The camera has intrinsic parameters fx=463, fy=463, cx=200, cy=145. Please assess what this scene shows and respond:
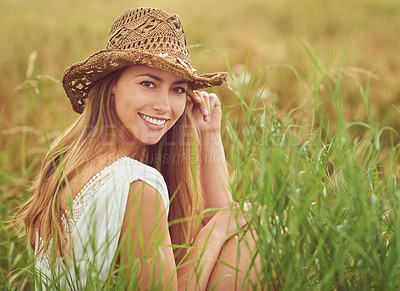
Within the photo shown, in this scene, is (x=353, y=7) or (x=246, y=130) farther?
(x=353, y=7)

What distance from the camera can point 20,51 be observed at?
5.22 m

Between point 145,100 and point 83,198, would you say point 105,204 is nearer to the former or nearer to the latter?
A: point 83,198

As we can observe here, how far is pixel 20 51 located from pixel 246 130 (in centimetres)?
442

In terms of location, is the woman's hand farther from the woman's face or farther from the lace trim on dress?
the lace trim on dress

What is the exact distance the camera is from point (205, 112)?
7.50ft

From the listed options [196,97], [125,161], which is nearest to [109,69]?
[125,161]

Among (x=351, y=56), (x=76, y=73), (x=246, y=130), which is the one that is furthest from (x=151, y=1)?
(x=246, y=130)

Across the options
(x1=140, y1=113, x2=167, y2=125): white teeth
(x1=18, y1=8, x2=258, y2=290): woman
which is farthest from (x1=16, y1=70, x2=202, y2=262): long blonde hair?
(x1=140, y1=113, x2=167, y2=125): white teeth

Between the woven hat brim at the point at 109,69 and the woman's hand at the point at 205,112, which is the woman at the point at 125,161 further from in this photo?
the woman's hand at the point at 205,112

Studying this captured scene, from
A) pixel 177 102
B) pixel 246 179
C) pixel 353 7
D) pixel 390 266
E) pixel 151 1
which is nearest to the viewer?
pixel 390 266

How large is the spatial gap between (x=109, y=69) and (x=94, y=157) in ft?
1.19

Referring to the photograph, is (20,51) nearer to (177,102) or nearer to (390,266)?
(177,102)

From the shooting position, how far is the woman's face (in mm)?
1857

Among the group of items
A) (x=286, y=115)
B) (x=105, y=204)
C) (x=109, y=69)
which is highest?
(x=109, y=69)
